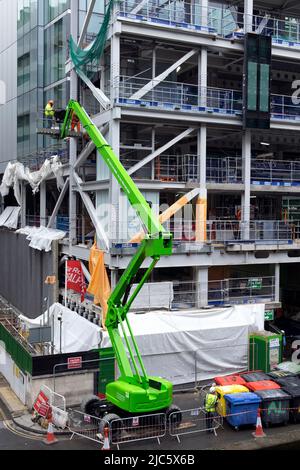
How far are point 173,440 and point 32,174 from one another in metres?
19.8

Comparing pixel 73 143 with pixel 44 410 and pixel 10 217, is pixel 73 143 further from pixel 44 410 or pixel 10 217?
pixel 44 410

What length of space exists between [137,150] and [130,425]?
13.7m

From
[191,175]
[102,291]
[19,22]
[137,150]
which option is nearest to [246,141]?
[191,175]

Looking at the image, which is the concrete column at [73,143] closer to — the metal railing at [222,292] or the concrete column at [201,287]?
the metal railing at [222,292]

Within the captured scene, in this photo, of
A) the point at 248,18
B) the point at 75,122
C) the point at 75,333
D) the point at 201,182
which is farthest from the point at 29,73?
the point at 75,333

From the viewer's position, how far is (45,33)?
105ft

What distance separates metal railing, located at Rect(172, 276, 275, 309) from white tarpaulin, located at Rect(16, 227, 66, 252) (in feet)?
23.0

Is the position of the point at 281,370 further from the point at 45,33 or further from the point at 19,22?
the point at 19,22

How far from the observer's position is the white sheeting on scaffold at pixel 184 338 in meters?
18.8

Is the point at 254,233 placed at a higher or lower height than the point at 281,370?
higher

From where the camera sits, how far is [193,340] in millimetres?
19438

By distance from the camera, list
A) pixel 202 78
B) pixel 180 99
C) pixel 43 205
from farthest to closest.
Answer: pixel 43 205 → pixel 180 99 → pixel 202 78

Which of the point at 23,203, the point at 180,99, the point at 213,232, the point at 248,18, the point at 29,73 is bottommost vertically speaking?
the point at 213,232
